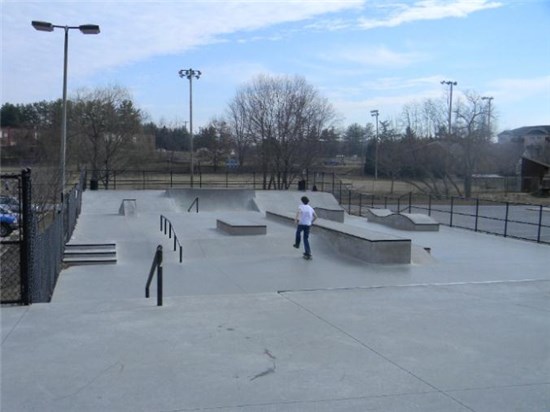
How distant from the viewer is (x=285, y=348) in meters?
5.79

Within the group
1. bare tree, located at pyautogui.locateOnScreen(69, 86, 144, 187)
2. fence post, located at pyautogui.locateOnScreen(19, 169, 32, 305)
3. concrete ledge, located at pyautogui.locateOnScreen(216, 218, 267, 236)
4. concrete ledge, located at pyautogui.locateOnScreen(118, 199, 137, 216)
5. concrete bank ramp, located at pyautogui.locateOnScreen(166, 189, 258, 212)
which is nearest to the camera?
fence post, located at pyautogui.locateOnScreen(19, 169, 32, 305)

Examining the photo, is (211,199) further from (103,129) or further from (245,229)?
(103,129)

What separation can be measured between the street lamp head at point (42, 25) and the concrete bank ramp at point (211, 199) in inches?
451


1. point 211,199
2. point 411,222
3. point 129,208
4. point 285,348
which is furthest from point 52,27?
point 285,348

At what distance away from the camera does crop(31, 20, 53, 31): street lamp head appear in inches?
896

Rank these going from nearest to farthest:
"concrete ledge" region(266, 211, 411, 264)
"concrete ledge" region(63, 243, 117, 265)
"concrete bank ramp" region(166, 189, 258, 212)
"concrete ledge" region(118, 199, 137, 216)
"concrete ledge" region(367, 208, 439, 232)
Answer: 1. "concrete ledge" region(266, 211, 411, 264)
2. "concrete ledge" region(63, 243, 117, 265)
3. "concrete ledge" region(367, 208, 439, 232)
4. "concrete ledge" region(118, 199, 137, 216)
5. "concrete bank ramp" region(166, 189, 258, 212)

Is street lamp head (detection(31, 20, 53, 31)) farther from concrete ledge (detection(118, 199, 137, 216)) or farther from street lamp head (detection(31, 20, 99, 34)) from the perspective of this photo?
concrete ledge (detection(118, 199, 137, 216))

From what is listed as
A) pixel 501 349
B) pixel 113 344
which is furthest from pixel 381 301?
pixel 113 344

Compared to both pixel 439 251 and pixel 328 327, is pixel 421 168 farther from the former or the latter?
pixel 328 327

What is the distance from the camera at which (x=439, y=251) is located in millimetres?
16469

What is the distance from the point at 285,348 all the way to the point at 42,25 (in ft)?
70.4

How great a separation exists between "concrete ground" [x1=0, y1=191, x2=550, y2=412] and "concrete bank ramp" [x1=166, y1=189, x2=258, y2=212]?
19.7 m

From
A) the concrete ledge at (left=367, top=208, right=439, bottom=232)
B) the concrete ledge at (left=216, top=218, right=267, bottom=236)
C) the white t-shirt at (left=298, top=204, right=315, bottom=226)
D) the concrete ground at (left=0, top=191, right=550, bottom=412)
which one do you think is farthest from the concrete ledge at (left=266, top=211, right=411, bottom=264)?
the concrete ledge at (left=367, top=208, right=439, bottom=232)

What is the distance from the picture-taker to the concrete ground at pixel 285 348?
446 centimetres
